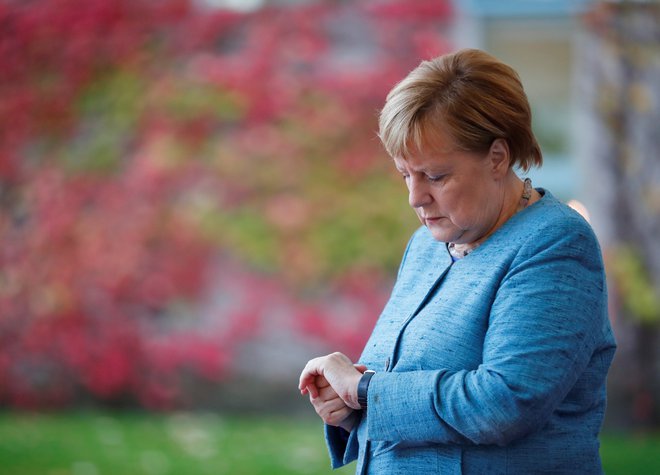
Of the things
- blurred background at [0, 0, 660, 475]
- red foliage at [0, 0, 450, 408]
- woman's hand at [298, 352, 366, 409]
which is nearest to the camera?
woman's hand at [298, 352, 366, 409]

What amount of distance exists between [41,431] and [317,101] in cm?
282

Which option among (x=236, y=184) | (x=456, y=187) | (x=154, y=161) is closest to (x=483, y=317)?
(x=456, y=187)

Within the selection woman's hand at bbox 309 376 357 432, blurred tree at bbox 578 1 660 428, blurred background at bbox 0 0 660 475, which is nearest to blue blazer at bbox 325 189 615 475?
woman's hand at bbox 309 376 357 432

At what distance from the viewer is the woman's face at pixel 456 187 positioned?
160cm

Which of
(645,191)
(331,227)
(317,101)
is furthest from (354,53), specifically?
(645,191)


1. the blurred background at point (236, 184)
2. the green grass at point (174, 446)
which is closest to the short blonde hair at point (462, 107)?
the green grass at point (174, 446)

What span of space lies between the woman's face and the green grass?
2.99m

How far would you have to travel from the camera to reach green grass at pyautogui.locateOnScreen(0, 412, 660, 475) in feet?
14.5

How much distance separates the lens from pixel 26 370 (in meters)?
5.82

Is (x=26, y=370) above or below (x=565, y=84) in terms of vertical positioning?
below

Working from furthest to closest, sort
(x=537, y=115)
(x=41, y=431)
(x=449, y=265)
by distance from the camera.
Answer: (x=537, y=115) < (x=41, y=431) < (x=449, y=265)

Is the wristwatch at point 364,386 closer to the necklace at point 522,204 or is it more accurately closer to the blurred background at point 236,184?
the necklace at point 522,204

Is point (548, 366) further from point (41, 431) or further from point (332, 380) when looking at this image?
point (41, 431)

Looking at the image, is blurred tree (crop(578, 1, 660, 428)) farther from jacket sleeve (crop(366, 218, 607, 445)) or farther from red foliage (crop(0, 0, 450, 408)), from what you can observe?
jacket sleeve (crop(366, 218, 607, 445))
